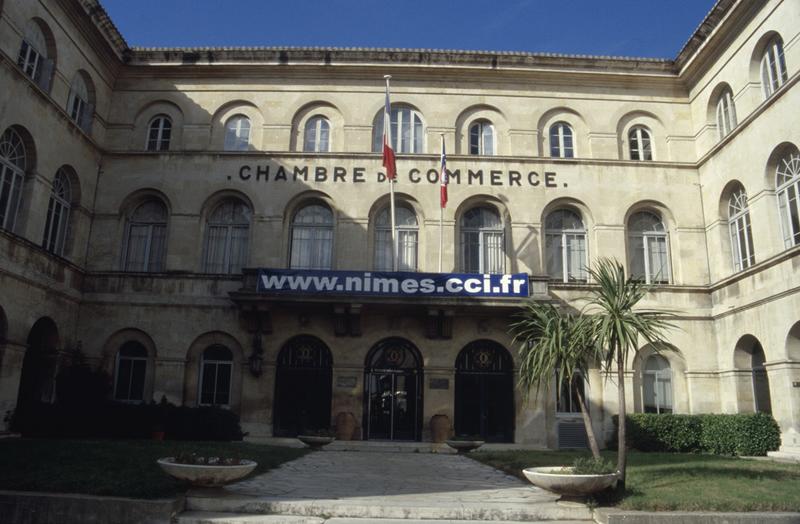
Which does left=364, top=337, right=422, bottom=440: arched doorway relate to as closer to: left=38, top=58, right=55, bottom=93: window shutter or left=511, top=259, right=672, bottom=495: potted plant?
left=511, top=259, right=672, bottom=495: potted plant

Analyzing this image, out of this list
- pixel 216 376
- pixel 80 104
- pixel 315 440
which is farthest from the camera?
pixel 80 104

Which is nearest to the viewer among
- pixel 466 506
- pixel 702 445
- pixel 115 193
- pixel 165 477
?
pixel 466 506

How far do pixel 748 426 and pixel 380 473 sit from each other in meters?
11.5

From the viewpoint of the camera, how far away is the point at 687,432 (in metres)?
21.3

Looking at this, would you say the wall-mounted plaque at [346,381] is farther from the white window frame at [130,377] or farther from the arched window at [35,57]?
the arched window at [35,57]

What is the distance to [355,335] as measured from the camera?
22.8 metres

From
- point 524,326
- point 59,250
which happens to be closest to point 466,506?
point 524,326

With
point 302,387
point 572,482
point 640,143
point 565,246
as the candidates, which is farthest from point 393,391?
point 640,143

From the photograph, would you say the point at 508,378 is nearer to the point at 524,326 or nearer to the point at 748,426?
the point at 524,326

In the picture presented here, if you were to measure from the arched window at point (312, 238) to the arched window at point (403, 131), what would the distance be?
3.22 metres

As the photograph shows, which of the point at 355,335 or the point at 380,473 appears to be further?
the point at 355,335

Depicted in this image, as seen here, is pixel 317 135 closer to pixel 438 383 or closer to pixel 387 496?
pixel 438 383

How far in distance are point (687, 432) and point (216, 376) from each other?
1556 cm

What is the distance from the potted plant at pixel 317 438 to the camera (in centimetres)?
2034
